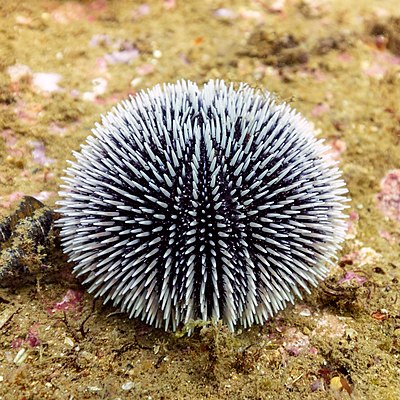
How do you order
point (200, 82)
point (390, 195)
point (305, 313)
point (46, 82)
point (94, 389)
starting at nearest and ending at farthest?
point (94, 389) → point (305, 313) → point (390, 195) → point (46, 82) → point (200, 82)

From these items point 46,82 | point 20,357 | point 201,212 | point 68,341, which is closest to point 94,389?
point 68,341

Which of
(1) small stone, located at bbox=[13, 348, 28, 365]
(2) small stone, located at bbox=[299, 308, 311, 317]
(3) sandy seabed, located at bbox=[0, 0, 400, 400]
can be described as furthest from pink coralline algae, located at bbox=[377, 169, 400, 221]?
(1) small stone, located at bbox=[13, 348, 28, 365]

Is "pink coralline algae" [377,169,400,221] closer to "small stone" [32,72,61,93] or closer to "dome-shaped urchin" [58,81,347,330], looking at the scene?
"dome-shaped urchin" [58,81,347,330]

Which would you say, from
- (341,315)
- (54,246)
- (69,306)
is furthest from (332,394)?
(54,246)

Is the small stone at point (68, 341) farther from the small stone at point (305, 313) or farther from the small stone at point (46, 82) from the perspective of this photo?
the small stone at point (46, 82)

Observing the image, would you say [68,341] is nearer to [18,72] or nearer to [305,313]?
[305,313]

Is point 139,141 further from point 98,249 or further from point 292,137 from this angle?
point 292,137

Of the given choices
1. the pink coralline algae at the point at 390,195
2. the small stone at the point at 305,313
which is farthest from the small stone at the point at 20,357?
the pink coralline algae at the point at 390,195
